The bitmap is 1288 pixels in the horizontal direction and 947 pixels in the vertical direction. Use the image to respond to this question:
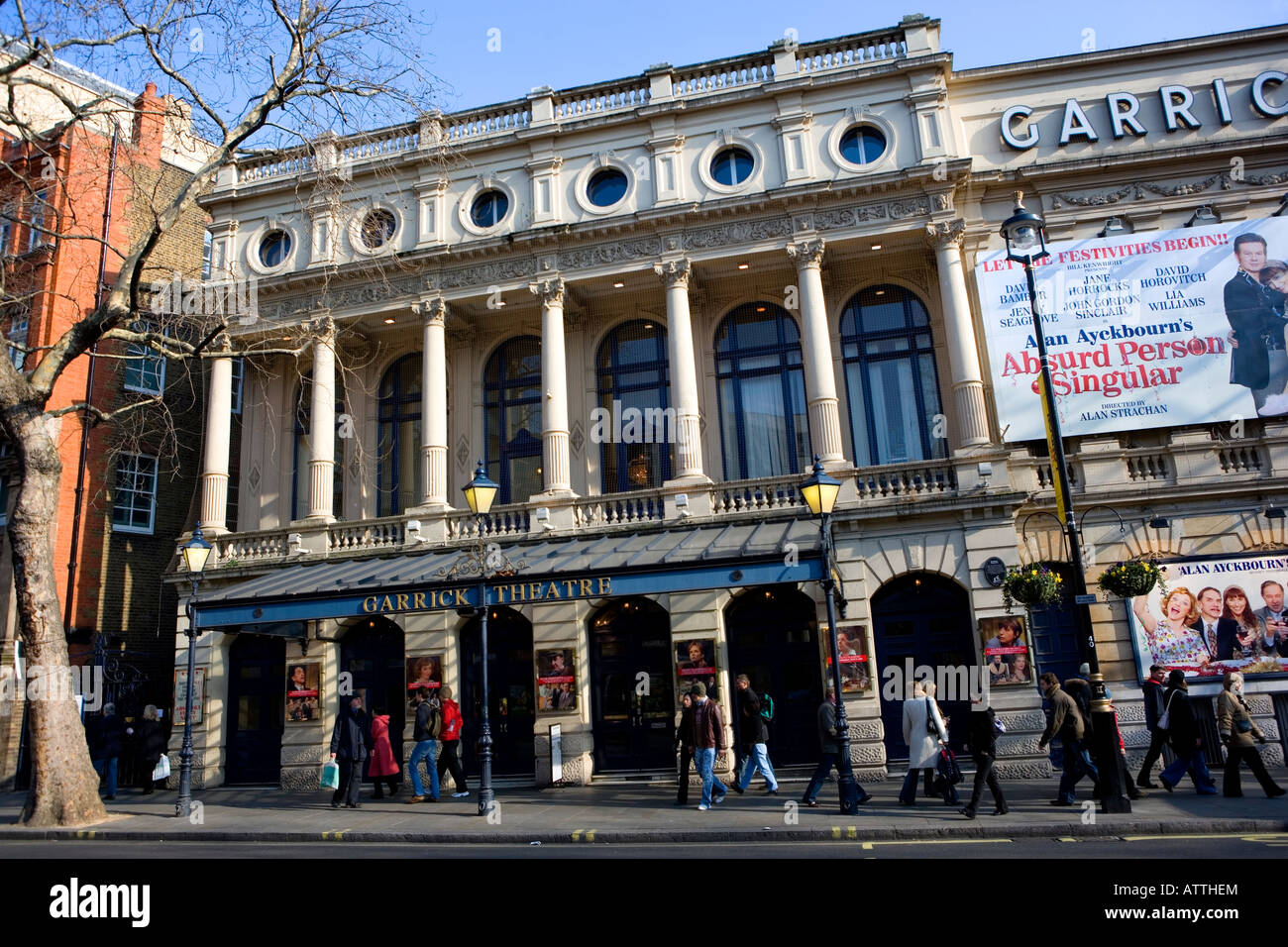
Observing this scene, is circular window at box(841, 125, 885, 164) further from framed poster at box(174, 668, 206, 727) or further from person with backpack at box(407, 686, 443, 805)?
framed poster at box(174, 668, 206, 727)

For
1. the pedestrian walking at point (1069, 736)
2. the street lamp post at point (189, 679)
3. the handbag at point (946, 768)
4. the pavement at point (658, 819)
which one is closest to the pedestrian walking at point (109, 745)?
the pavement at point (658, 819)

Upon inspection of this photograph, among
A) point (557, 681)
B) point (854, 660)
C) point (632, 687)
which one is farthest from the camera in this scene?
point (632, 687)

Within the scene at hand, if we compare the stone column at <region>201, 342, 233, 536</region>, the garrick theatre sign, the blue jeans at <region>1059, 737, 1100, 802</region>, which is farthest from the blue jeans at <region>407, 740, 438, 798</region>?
the garrick theatre sign

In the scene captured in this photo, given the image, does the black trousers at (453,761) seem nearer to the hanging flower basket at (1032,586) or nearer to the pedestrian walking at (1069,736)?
the pedestrian walking at (1069,736)

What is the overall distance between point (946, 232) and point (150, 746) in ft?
73.0

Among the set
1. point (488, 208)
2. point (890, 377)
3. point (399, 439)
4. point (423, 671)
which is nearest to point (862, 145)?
point (890, 377)

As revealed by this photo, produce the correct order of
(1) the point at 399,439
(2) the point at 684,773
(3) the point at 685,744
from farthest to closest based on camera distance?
1. (1) the point at 399,439
2. (2) the point at 684,773
3. (3) the point at 685,744

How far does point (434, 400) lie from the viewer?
23.2 meters

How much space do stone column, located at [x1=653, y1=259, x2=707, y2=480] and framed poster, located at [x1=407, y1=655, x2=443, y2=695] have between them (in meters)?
7.34

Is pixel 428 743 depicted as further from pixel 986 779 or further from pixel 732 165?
pixel 732 165

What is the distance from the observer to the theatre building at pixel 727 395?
19.1 meters

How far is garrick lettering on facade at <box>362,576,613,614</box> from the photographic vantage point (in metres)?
17.1

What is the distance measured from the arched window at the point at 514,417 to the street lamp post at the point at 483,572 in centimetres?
529

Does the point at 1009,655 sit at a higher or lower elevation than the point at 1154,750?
higher
